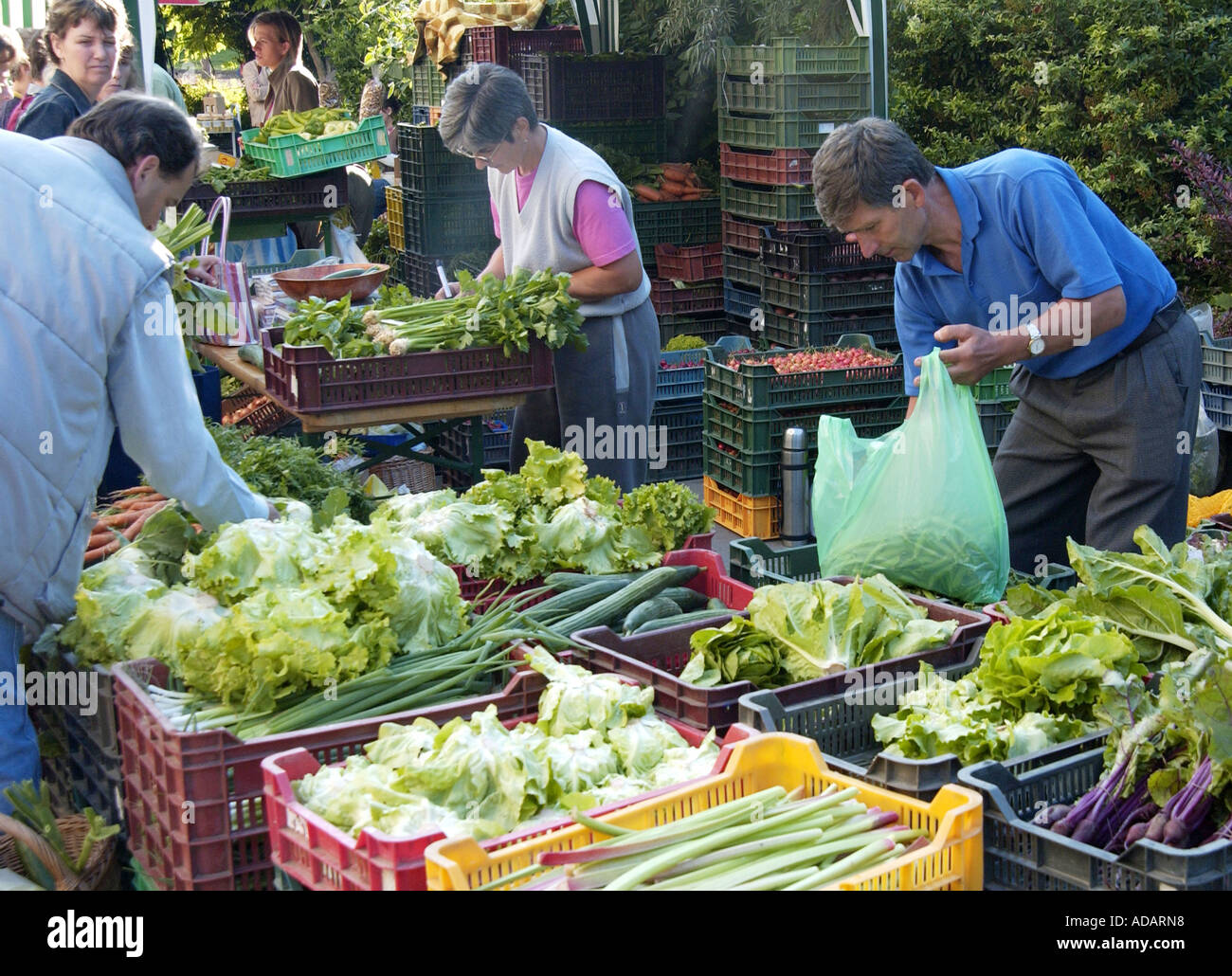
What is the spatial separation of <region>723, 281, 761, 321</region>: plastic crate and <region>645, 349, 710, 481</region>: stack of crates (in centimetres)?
113

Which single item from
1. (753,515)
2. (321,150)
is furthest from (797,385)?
(321,150)

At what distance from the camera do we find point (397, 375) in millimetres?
5309

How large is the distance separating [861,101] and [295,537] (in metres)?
5.99

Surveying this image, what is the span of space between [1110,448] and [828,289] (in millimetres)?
3994

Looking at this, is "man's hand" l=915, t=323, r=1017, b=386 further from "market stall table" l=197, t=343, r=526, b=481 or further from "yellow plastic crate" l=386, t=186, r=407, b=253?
"yellow plastic crate" l=386, t=186, r=407, b=253

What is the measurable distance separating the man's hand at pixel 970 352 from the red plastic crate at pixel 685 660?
2.15ft

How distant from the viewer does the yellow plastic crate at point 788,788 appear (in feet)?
6.79

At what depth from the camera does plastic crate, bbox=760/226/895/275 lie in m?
7.62

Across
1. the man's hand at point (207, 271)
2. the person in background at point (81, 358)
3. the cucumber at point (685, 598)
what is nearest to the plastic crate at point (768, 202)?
the man's hand at point (207, 271)

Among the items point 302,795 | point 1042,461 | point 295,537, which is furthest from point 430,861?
point 1042,461

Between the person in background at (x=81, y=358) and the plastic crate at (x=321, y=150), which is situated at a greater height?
the plastic crate at (x=321, y=150)

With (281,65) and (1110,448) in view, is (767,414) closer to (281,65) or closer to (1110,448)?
(1110,448)

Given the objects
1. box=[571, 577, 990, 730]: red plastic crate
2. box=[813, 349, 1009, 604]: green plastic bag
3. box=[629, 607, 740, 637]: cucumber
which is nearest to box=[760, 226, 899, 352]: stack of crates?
box=[813, 349, 1009, 604]: green plastic bag

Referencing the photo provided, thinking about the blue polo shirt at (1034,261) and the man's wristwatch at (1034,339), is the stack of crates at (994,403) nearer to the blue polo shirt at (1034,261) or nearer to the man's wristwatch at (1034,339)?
the blue polo shirt at (1034,261)
